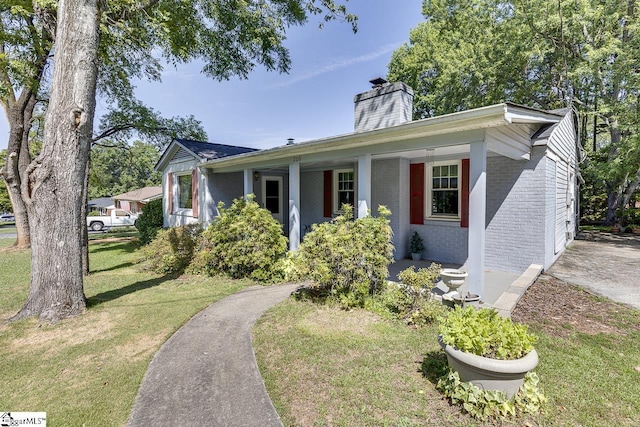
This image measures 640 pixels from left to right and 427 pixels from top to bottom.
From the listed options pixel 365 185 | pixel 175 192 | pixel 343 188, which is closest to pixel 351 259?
pixel 365 185

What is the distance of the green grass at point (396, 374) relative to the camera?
99.7 inches

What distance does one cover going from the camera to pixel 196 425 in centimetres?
246

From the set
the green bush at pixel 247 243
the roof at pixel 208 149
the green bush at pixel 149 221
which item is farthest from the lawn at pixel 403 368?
the green bush at pixel 149 221

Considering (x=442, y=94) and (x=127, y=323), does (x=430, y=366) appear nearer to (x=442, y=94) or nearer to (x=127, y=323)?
(x=127, y=323)

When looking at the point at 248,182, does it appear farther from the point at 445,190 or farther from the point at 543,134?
the point at 543,134

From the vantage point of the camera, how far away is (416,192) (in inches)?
319

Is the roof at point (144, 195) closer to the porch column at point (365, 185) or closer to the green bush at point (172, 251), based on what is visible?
the green bush at point (172, 251)

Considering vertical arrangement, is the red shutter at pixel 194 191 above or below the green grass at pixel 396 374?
above

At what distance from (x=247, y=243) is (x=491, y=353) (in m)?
5.23

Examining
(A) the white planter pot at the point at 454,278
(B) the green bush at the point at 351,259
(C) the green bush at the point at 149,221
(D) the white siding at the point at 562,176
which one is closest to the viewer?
(A) the white planter pot at the point at 454,278

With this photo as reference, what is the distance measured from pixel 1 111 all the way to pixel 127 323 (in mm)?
13668

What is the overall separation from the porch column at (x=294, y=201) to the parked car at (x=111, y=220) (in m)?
18.3

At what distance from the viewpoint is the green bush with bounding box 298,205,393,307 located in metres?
4.84

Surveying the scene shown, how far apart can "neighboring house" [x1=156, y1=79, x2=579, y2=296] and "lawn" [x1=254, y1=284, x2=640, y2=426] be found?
4.43ft
